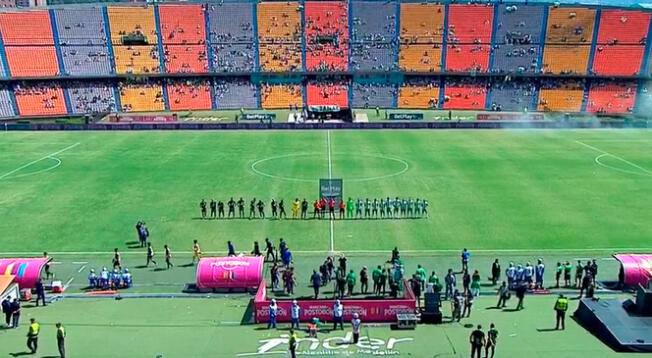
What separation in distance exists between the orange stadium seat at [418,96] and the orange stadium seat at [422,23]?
7.14 meters

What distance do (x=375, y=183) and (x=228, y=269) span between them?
18.3 metres

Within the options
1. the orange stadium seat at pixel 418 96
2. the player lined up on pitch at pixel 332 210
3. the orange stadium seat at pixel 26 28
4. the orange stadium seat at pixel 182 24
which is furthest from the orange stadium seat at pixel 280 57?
the player lined up on pitch at pixel 332 210

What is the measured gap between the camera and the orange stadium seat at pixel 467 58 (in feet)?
263

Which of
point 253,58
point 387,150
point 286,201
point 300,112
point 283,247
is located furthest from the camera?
point 253,58

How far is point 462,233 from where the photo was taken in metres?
31.3

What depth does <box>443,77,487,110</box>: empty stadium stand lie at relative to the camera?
7712 centimetres

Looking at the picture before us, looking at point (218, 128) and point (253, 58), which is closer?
point (218, 128)

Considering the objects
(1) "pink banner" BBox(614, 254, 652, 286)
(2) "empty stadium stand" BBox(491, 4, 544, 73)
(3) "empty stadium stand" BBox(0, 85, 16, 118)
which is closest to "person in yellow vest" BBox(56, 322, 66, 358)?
(1) "pink banner" BBox(614, 254, 652, 286)

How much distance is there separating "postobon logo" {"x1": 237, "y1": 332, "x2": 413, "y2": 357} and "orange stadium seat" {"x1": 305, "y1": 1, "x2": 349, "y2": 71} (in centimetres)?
6331

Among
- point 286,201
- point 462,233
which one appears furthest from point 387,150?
point 462,233

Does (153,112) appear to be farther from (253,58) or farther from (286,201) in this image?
(286,201)

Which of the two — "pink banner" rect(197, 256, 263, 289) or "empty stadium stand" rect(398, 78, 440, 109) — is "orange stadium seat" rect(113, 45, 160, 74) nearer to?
"empty stadium stand" rect(398, 78, 440, 109)

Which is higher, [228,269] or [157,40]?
[157,40]

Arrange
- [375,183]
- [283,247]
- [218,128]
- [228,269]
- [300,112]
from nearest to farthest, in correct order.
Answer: [228,269] → [283,247] → [375,183] → [218,128] → [300,112]
